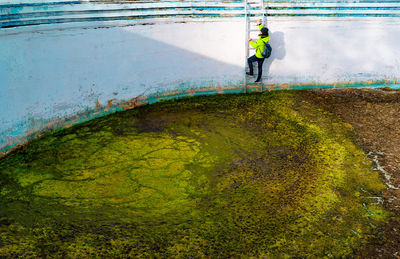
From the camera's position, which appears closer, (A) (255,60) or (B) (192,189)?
(B) (192,189)

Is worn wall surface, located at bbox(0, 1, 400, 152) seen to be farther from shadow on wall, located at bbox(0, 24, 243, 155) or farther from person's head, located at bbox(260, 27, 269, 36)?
person's head, located at bbox(260, 27, 269, 36)

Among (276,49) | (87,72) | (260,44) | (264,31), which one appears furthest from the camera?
(276,49)

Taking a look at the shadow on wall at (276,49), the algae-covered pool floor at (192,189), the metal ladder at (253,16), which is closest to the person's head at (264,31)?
the metal ladder at (253,16)

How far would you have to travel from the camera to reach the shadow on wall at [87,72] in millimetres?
5836

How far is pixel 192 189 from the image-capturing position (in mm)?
5035

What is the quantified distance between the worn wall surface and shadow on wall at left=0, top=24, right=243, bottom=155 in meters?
0.02

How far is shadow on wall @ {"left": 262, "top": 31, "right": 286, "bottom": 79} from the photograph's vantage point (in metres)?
8.38

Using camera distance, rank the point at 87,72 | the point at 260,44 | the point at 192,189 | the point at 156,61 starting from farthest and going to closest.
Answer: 1. the point at 260,44
2. the point at 156,61
3. the point at 87,72
4. the point at 192,189

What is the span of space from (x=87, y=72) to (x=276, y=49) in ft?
13.6

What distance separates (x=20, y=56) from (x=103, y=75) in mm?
1616

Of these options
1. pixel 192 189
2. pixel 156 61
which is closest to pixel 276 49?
pixel 156 61

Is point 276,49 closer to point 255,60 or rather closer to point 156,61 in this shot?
point 255,60

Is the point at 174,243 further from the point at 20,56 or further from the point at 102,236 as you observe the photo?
the point at 20,56

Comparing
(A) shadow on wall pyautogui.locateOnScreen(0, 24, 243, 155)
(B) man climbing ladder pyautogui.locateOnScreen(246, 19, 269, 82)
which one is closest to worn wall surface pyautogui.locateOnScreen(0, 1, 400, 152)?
(A) shadow on wall pyautogui.locateOnScreen(0, 24, 243, 155)
